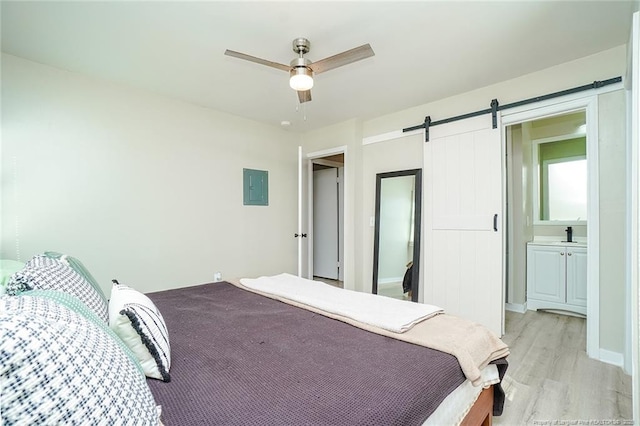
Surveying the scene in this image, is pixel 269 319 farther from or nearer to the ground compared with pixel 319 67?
nearer to the ground

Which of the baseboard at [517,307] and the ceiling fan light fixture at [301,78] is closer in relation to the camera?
the ceiling fan light fixture at [301,78]

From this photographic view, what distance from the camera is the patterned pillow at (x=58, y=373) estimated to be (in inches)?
18.1

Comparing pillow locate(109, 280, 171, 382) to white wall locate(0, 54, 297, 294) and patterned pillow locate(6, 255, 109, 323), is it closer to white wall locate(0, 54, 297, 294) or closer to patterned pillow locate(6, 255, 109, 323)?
patterned pillow locate(6, 255, 109, 323)

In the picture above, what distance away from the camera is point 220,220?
12.6 feet

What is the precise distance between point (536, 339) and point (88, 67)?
4.84 metres

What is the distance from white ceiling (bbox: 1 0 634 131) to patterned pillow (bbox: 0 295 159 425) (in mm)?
1982

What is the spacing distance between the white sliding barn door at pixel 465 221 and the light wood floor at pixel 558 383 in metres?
0.43

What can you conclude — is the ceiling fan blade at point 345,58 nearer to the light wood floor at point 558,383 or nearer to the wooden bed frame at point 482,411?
the wooden bed frame at point 482,411

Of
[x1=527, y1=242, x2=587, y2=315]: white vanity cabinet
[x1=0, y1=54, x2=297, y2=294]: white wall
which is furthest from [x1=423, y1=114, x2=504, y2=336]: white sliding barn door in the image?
[x1=0, y1=54, x2=297, y2=294]: white wall

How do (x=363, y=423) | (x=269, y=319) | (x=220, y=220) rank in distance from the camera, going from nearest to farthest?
(x=363, y=423) < (x=269, y=319) < (x=220, y=220)

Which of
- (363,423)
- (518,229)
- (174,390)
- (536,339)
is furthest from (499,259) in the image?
(174,390)

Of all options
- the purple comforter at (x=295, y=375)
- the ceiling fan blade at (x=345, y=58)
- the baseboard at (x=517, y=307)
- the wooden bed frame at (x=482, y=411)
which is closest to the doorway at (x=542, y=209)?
the baseboard at (x=517, y=307)

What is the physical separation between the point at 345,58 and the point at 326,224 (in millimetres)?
4017

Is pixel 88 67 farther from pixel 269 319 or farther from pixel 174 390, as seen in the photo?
pixel 174 390
